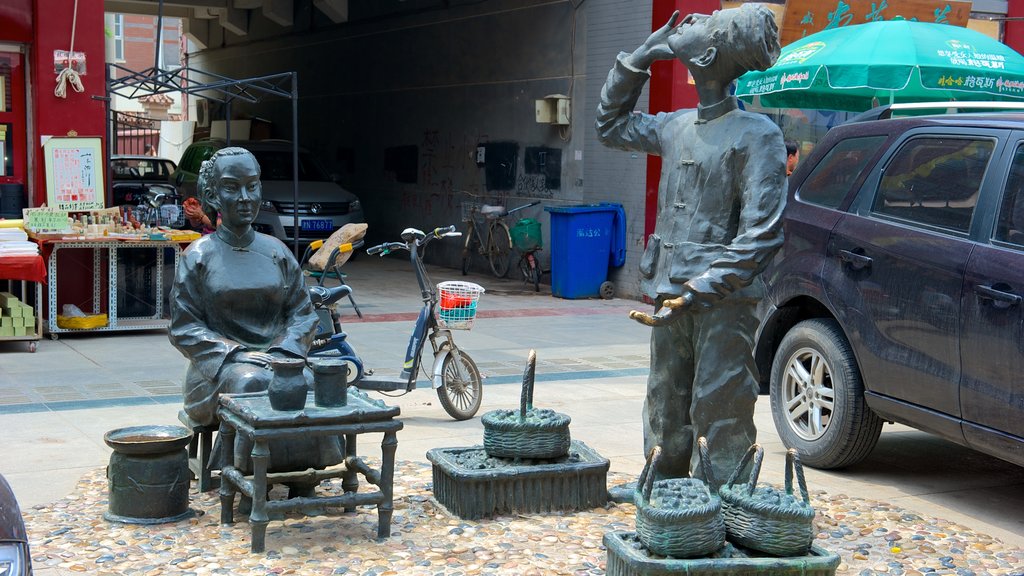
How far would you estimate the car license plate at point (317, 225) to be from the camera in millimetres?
17203

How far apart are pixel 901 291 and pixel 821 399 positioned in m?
0.85

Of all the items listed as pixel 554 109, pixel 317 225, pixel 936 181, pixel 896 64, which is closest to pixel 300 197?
pixel 317 225

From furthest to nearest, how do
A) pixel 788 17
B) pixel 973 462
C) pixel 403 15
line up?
pixel 403 15 → pixel 788 17 → pixel 973 462

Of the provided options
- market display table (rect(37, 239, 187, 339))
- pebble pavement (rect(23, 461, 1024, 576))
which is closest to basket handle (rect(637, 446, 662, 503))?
pebble pavement (rect(23, 461, 1024, 576))

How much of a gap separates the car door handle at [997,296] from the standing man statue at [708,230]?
1139 millimetres

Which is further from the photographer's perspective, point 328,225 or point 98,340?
point 328,225

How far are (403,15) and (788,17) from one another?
293 inches

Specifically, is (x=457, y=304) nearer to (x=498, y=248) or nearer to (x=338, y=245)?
(x=338, y=245)

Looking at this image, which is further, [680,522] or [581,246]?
[581,246]

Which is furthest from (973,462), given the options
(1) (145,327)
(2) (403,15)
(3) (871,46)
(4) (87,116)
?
(2) (403,15)

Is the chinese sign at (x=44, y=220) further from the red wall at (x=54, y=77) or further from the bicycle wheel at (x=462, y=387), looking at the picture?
the bicycle wheel at (x=462, y=387)

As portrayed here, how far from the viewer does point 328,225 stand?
17.3 m

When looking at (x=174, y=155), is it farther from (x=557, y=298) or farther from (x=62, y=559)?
(x=62, y=559)

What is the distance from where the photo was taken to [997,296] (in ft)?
17.3
